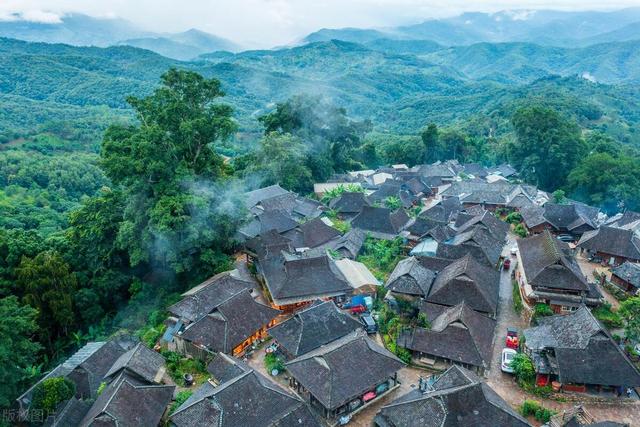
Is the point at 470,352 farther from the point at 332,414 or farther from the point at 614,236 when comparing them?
the point at 614,236

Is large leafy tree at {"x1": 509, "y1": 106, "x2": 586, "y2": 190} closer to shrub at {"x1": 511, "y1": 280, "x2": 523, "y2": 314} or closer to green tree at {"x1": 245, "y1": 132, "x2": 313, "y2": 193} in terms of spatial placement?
green tree at {"x1": 245, "y1": 132, "x2": 313, "y2": 193}

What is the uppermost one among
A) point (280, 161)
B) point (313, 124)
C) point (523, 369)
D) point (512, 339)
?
point (313, 124)

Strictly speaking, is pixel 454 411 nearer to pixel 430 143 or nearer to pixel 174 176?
pixel 174 176

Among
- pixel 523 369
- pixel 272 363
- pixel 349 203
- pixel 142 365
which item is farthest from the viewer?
pixel 349 203

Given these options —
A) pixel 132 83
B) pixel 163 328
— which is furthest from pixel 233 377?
pixel 132 83

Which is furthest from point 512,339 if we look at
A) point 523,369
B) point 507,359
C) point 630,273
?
point 630,273

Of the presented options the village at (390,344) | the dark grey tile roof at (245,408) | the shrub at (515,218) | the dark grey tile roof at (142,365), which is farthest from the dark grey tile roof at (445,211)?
the dark grey tile roof at (142,365)
